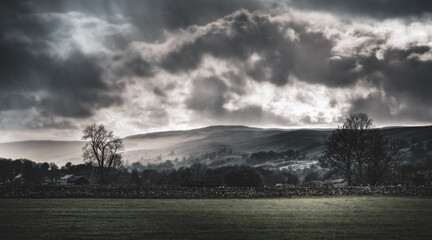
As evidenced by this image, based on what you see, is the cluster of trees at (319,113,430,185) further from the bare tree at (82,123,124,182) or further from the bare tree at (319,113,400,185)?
the bare tree at (82,123,124,182)

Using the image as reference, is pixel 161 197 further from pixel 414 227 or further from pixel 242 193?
pixel 414 227

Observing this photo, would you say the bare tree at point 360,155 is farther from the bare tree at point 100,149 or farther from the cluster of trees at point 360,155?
the bare tree at point 100,149

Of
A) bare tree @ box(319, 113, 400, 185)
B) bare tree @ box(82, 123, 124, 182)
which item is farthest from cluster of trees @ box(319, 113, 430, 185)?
bare tree @ box(82, 123, 124, 182)

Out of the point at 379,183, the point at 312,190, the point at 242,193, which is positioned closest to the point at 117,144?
the point at 242,193

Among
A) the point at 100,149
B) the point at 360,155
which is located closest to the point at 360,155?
the point at 360,155

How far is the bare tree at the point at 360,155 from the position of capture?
77.2 metres

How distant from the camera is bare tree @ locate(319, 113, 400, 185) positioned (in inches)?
3041

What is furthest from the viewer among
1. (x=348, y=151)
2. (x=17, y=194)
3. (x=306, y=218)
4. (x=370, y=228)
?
(x=348, y=151)

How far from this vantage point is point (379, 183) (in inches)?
3115

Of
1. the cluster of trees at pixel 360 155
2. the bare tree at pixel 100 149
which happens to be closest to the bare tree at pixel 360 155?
the cluster of trees at pixel 360 155

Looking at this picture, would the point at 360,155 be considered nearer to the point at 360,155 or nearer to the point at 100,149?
the point at 360,155

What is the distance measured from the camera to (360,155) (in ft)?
254

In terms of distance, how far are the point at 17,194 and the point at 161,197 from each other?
2127cm

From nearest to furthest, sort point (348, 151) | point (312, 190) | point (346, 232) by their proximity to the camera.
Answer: point (346, 232)
point (312, 190)
point (348, 151)
